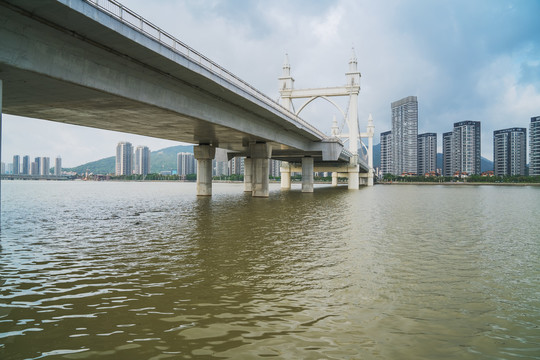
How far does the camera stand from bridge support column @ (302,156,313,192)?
69.1 metres

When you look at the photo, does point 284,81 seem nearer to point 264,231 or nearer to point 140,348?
point 264,231

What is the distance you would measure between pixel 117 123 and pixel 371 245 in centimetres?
2697

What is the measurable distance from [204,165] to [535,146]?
8185 inches

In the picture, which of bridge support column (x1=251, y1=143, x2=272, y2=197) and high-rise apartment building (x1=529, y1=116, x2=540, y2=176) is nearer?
bridge support column (x1=251, y1=143, x2=272, y2=197)

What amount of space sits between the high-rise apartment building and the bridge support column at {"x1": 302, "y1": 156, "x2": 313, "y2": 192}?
172769 millimetres

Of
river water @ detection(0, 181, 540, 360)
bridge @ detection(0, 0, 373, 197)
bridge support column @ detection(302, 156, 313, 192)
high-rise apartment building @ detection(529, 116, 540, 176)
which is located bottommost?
river water @ detection(0, 181, 540, 360)

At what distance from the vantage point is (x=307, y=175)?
71188 mm

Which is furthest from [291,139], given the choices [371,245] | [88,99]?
[371,245]

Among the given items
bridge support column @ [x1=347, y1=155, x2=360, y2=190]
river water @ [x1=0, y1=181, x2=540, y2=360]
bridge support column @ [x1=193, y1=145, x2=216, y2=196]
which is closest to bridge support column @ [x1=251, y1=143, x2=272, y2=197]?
bridge support column @ [x1=193, y1=145, x2=216, y2=196]

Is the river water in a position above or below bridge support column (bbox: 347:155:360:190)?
below

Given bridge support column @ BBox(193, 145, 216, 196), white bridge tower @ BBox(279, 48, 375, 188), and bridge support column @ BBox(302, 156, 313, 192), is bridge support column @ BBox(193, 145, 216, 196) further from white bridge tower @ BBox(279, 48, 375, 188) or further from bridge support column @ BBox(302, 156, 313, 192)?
white bridge tower @ BBox(279, 48, 375, 188)

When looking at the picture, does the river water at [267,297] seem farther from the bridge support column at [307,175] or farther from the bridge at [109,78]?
the bridge support column at [307,175]

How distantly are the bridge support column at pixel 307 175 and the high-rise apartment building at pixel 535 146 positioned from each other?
17277 centimetres

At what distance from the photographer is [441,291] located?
27.7 feet
